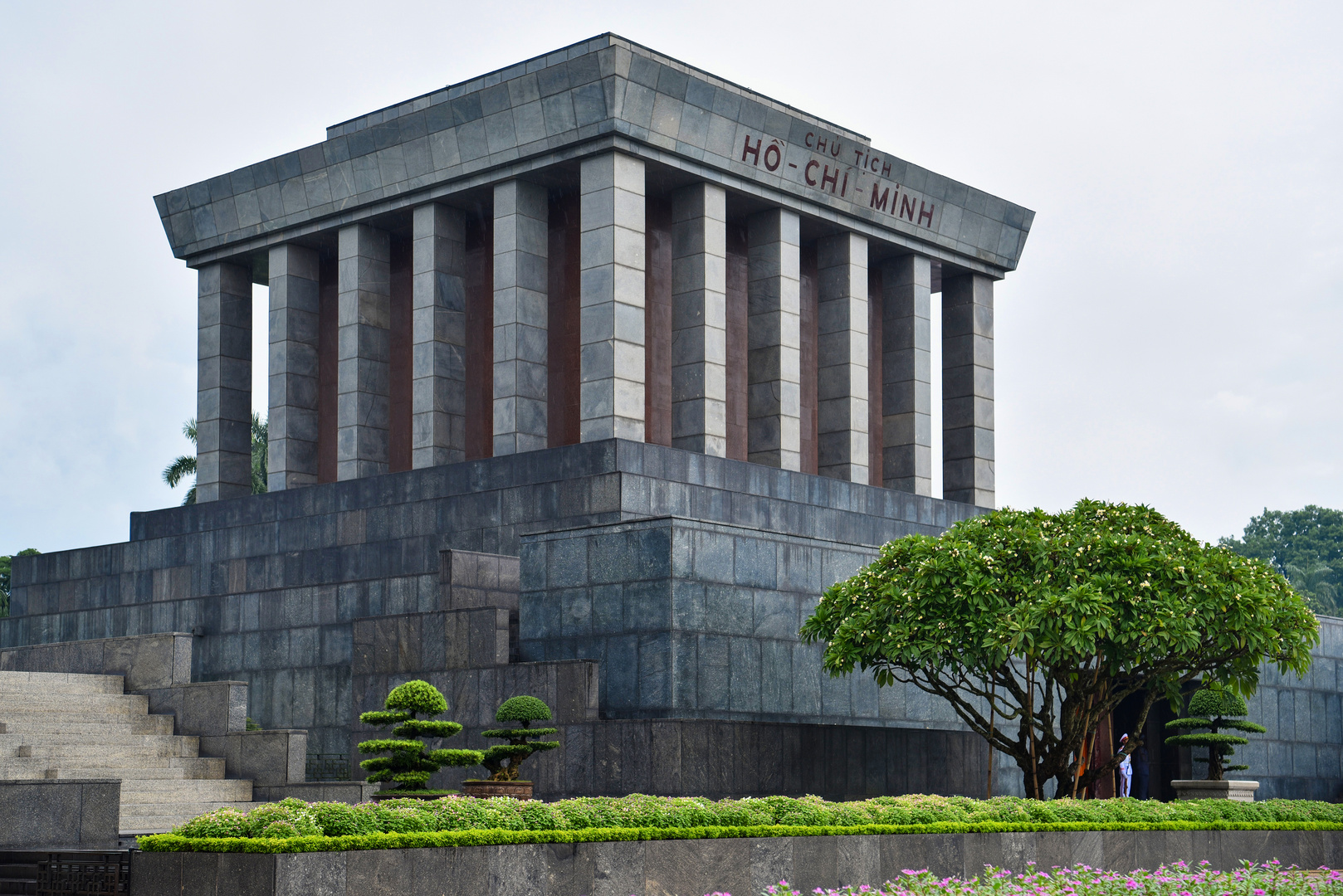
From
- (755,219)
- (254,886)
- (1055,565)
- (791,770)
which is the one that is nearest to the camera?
(254,886)

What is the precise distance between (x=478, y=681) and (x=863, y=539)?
11.1 metres

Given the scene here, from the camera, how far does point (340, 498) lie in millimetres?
35469

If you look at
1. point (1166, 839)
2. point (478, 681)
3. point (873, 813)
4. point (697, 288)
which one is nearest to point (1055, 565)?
point (1166, 839)

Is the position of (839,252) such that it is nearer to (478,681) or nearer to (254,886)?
(478,681)

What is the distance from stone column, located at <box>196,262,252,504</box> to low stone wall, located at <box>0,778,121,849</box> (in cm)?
2173

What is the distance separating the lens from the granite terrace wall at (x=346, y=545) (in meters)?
30.5

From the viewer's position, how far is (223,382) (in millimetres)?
42125

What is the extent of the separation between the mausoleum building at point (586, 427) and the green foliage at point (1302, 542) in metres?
63.4

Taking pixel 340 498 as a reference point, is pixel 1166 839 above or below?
below

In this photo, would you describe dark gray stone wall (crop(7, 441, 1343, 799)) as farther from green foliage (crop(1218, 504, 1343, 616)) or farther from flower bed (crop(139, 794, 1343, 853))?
green foliage (crop(1218, 504, 1343, 616))

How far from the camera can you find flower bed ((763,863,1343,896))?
645 inches

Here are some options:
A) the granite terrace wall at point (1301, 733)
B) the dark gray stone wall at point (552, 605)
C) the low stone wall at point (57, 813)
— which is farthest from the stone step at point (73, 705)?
the granite terrace wall at point (1301, 733)

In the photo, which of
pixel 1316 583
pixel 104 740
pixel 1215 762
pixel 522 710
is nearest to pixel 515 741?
pixel 522 710

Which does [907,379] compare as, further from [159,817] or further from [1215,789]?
[159,817]
